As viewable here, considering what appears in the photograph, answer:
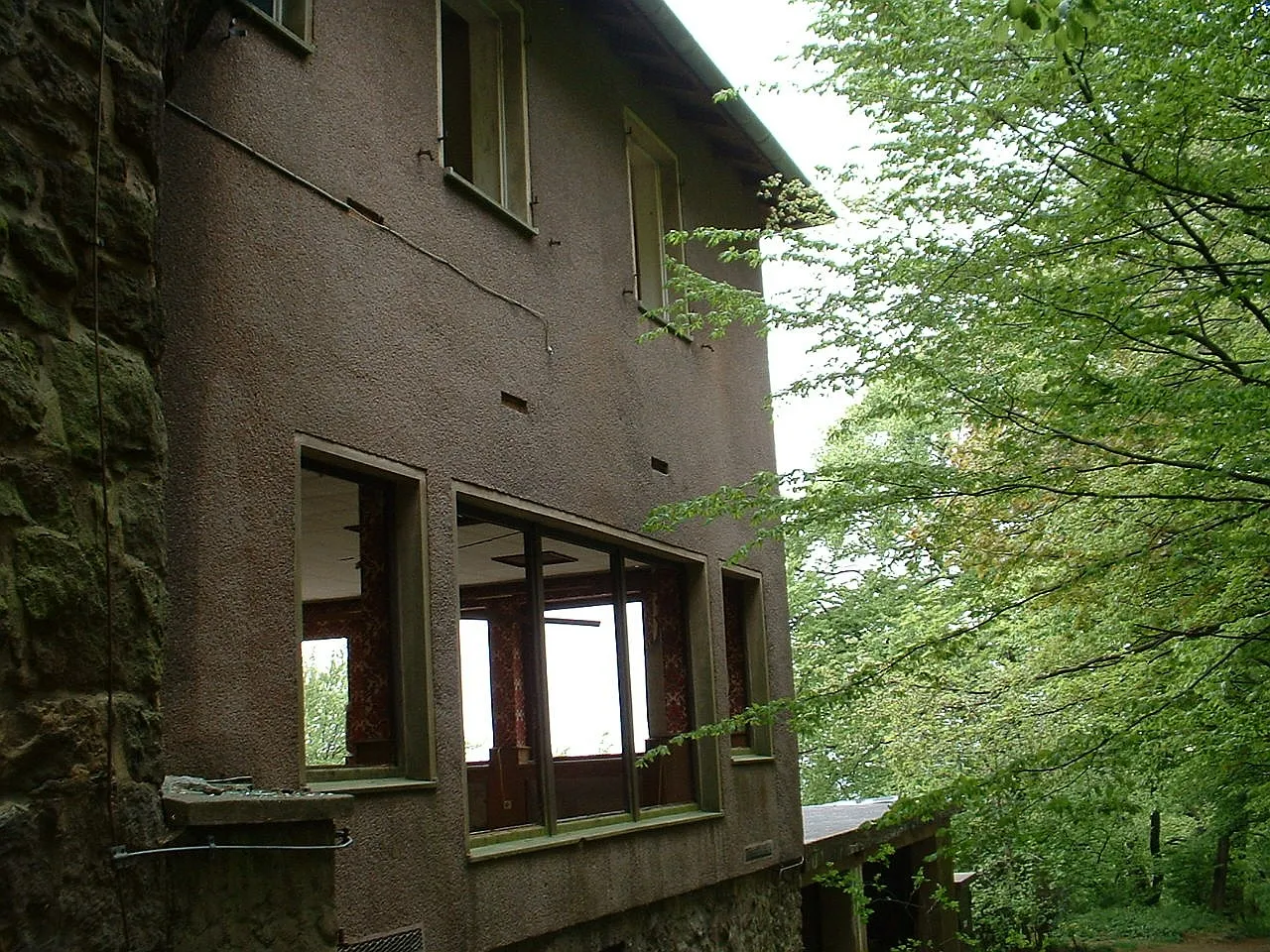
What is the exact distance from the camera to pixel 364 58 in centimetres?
624

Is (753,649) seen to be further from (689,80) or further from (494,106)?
(494,106)

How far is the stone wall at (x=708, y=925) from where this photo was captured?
23.6ft

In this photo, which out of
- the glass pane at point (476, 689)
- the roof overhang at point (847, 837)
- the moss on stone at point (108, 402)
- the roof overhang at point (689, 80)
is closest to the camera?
the moss on stone at point (108, 402)

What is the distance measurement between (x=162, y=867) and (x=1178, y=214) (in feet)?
18.0

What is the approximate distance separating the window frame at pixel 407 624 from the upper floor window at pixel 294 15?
1.89 m

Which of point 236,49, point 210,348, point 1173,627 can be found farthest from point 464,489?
point 1173,627

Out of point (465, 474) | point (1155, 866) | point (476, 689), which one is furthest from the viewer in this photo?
point (1155, 866)

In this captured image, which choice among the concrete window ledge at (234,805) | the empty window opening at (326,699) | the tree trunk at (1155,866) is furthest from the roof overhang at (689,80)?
the tree trunk at (1155,866)

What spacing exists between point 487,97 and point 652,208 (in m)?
2.56

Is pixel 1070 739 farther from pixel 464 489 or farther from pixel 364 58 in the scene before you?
pixel 364 58

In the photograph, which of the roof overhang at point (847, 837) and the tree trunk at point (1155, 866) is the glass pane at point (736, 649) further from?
the tree trunk at point (1155, 866)

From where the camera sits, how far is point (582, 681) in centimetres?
788

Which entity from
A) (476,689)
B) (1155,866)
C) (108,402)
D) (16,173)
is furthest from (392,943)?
(1155,866)

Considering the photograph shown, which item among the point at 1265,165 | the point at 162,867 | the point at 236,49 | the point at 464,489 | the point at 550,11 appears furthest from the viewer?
the point at 550,11
